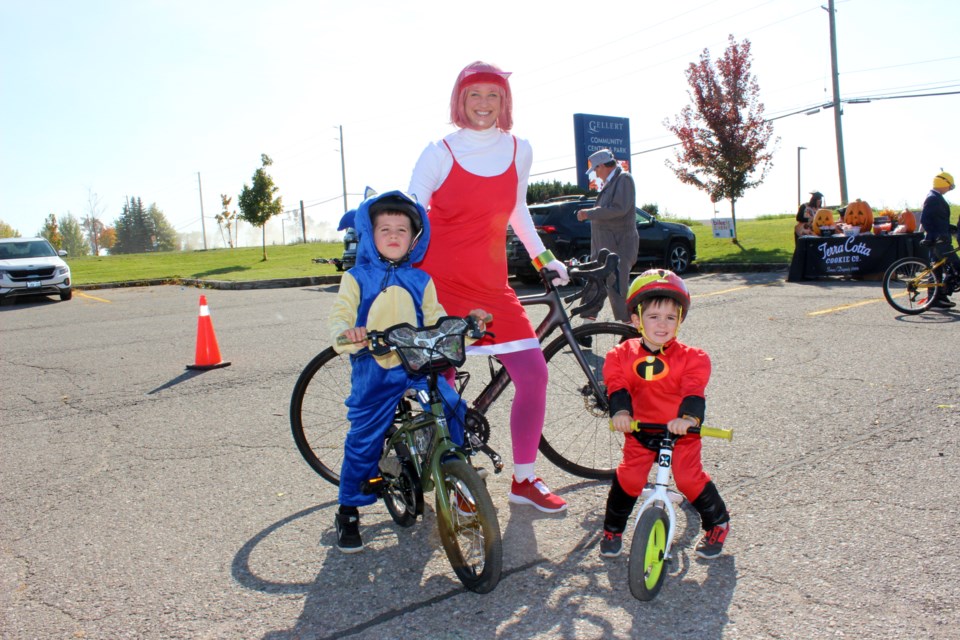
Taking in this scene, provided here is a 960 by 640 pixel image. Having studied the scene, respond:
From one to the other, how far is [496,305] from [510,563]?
1.15 m

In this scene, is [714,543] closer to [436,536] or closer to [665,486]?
[665,486]

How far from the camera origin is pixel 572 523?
11.9 feet

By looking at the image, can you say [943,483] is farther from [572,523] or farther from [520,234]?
[520,234]

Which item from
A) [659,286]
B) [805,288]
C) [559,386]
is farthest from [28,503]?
[805,288]


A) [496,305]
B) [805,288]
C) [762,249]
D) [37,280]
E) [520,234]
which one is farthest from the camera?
[762,249]

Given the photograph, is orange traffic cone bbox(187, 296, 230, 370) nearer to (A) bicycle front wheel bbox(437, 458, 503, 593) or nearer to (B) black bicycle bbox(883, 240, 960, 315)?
(A) bicycle front wheel bbox(437, 458, 503, 593)

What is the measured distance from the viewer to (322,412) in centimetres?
414

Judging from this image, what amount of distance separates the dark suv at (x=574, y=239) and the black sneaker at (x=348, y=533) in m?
11.1

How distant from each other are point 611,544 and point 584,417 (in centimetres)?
116

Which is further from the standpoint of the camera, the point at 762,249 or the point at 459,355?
the point at 762,249

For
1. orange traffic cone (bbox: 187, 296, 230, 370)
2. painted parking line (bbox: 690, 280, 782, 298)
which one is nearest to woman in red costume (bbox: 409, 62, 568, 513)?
orange traffic cone (bbox: 187, 296, 230, 370)

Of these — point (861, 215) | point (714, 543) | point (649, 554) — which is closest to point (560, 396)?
point (714, 543)

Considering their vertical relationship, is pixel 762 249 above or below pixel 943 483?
above

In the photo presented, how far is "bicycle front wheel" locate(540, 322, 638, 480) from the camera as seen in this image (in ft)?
13.3
